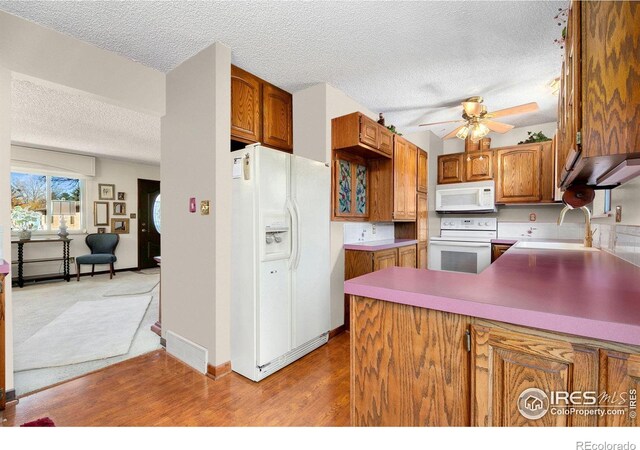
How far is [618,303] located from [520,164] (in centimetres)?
377

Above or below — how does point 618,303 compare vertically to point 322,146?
below

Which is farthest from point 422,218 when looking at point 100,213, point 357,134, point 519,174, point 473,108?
point 100,213

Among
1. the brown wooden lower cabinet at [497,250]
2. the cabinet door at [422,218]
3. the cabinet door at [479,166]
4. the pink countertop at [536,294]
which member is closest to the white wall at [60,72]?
the pink countertop at [536,294]

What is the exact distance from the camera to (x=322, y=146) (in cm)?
280

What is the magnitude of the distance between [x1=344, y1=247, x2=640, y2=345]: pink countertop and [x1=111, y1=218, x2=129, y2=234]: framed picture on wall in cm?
679

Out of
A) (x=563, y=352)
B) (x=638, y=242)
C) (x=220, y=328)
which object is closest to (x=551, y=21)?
(x=638, y=242)

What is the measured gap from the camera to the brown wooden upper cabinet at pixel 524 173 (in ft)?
12.3

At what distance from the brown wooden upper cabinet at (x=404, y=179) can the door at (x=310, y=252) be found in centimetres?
109

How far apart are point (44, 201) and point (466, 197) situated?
745 cm

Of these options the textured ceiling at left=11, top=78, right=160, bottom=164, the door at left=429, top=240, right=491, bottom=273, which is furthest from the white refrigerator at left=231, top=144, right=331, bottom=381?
the door at left=429, top=240, right=491, bottom=273

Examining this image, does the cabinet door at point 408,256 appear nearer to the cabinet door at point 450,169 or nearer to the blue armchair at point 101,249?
the cabinet door at point 450,169

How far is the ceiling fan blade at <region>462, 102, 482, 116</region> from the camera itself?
2.89 meters

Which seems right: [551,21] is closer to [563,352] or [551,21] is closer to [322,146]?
[322,146]

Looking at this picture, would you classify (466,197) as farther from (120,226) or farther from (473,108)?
(120,226)
